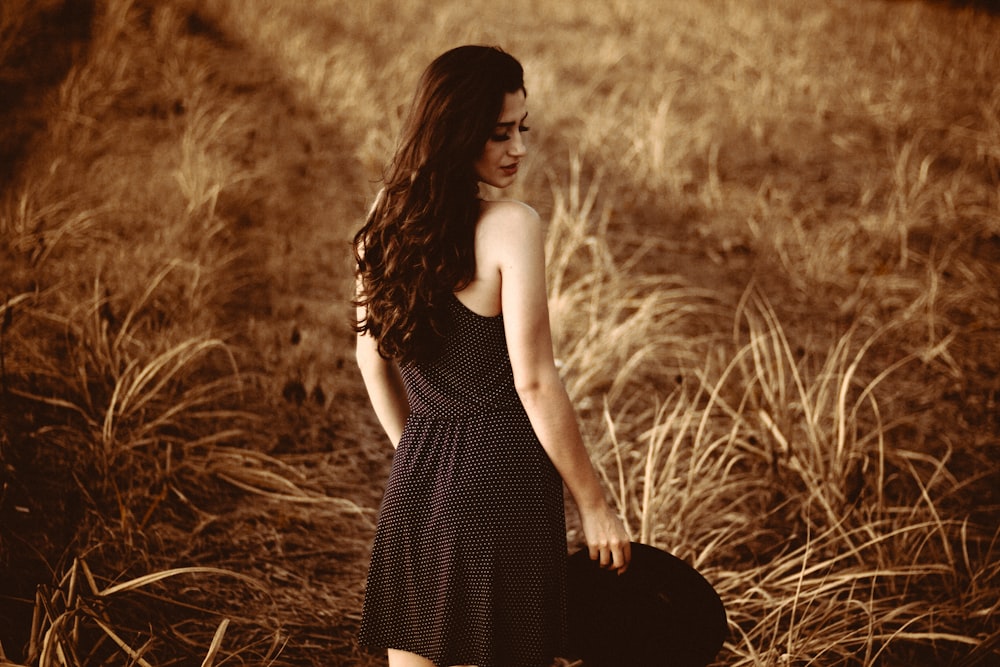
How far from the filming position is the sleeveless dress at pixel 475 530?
3.77 ft

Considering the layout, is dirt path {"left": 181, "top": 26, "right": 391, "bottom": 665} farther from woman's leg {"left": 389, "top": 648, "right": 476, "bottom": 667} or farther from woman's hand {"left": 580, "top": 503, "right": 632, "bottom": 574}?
woman's hand {"left": 580, "top": 503, "right": 632, "bottom": 574}

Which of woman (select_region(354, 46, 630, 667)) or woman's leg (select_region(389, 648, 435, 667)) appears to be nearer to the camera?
woman (select_region(354, 46, 630, 667))

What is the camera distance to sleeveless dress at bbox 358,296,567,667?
115 centimetres

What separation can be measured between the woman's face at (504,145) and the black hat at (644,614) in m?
0.63

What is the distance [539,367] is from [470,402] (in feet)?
0.57

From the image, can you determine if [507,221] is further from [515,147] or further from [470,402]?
[470,402]

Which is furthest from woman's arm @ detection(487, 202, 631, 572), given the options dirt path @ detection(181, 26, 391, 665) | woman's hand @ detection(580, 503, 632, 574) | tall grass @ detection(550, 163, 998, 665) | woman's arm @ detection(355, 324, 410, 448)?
dirt path @ detection(181, 26, 391, 665)

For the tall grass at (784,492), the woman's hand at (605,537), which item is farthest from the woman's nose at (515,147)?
the tall grass at (784,492)

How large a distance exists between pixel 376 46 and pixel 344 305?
3114 mm

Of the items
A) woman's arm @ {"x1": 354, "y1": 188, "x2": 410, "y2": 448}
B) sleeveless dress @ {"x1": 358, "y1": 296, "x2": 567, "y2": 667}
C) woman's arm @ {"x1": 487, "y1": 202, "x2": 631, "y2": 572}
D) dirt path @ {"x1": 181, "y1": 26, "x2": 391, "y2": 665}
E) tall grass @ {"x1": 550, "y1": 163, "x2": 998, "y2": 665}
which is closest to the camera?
woman's arm @ {"x1": 487, "y1": 202, "x2": 631, "y2": 572}

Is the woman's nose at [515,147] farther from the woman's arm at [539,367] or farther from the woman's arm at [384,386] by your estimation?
the woman's arm at [384,386]

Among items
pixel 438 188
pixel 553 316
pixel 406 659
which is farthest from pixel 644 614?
pixel 553 316

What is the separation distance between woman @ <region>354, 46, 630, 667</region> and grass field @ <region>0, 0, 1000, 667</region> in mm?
506

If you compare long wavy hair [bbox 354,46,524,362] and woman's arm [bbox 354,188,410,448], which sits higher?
long wavy hair [bbox 354,46,524,362]
